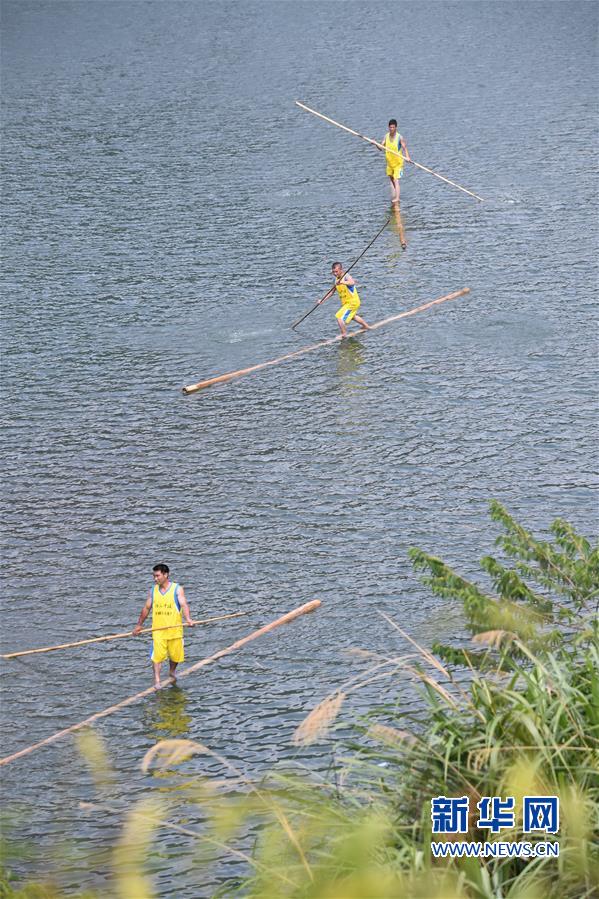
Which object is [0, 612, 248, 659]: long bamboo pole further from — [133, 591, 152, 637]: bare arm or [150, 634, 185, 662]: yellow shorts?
[150, 634, 185, 662]: yellow shorts

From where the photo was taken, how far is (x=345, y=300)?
2848 cm

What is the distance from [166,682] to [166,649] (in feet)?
1.54

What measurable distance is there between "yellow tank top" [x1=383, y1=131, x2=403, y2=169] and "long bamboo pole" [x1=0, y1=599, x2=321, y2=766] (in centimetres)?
1945

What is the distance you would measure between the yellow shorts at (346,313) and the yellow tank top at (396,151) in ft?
27.3

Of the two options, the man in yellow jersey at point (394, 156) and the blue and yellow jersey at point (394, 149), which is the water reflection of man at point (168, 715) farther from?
the blue and yellow jersey at point (394, 149)

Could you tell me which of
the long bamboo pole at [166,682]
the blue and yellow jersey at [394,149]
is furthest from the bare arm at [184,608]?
the blue and yellow jersey at [394,149]

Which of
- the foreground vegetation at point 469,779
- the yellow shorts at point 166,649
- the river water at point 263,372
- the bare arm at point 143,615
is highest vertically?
the river water at point 263,372

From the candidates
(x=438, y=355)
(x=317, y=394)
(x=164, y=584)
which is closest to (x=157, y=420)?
(x=317, y=394)

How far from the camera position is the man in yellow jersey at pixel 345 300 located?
28.1m

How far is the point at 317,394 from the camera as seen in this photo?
2603 centimetres

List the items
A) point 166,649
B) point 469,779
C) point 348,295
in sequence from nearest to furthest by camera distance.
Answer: point 469,779 → point 166,649 → point 348,295

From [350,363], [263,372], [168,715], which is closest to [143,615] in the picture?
[168,715]

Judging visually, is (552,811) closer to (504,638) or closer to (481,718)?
(481,718)

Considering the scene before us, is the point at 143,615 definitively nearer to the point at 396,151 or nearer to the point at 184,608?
the point at 184,608
